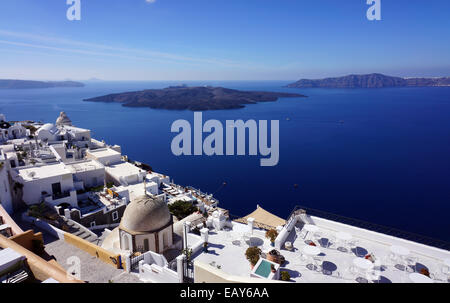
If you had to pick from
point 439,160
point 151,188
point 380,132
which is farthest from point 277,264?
point 380,132

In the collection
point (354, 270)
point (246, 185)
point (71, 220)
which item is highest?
point (354, 270)

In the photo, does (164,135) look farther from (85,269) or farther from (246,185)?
(85,269)

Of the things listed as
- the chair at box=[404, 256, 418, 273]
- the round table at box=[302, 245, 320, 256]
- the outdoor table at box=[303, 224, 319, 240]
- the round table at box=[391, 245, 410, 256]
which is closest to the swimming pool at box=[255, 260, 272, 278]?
the round table at box=[302, 245, 320, 256]

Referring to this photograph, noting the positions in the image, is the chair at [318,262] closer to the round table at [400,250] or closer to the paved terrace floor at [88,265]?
the round table at [400,250]

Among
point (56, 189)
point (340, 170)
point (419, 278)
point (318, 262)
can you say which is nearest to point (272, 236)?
point (318, 262)

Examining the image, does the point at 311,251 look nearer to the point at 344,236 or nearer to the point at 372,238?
the point at 344,236
